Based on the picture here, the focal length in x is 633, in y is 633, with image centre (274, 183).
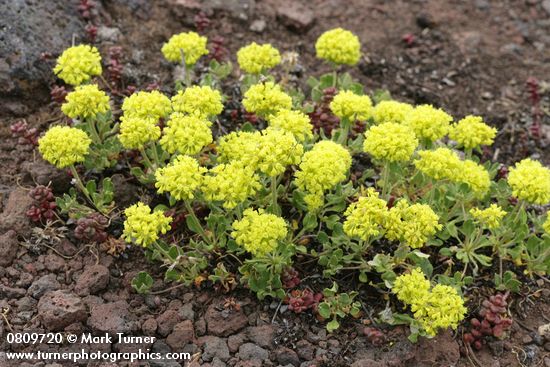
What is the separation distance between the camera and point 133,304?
5.17 meters

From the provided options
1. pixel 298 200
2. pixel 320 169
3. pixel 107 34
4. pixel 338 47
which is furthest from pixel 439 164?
pixel 107 34

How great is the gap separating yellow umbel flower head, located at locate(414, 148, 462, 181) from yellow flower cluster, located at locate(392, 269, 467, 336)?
871 millimetres

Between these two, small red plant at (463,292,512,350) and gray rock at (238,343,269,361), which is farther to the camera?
small red plant at (463,292,512,350)

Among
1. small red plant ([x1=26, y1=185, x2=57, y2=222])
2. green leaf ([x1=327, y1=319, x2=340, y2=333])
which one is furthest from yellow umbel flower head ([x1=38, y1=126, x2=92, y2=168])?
green leaf ([x1=327, y1=319, x2=340, y2=333])

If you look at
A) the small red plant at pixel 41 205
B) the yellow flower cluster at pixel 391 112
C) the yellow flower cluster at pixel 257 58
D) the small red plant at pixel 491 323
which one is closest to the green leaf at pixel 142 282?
the small red plant at pixel 41 205

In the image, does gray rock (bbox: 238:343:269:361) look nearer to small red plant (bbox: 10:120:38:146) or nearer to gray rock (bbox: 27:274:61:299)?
gray rock (bbox: 27:274:61:299)

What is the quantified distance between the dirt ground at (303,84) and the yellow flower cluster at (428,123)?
1.45 metres

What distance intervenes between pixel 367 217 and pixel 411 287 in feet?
2.15

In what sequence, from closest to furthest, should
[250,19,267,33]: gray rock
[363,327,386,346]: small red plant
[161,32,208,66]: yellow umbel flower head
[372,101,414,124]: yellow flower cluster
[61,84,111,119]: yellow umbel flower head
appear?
[363,327,386,346]: small red plant < [61,84,111,119]: yellow umbel flower head < [372,101,414,124]: yellow flower cluster < [161,32,208,66]: yellow umbel flower head < [250,19,267,33]: gray rock

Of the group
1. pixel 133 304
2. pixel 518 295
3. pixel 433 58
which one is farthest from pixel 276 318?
pixel 433 58

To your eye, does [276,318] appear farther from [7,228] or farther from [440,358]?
[7,228]

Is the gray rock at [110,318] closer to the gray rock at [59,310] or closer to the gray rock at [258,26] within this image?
the gray rock at [59,310]

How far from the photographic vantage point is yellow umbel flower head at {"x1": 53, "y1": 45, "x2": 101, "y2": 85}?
571 cm

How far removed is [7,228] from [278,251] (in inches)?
91.7
